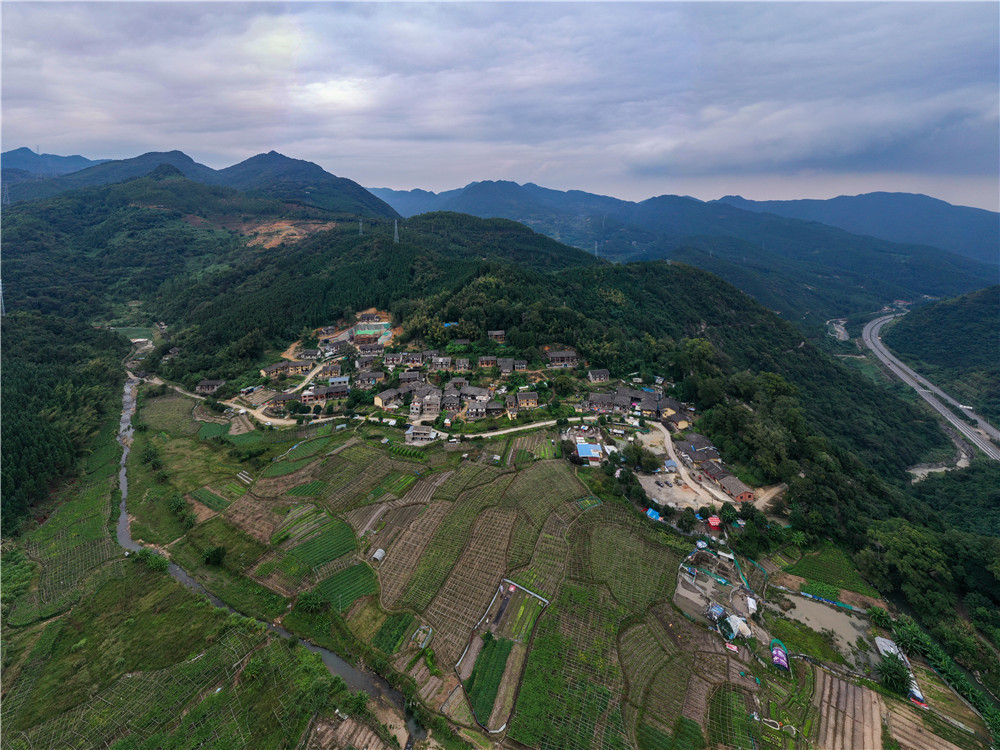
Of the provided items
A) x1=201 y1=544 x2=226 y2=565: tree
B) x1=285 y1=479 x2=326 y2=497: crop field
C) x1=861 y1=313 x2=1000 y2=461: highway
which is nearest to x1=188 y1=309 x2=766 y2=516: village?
x1=285 y1=479 x2=326 y2=497: crop field

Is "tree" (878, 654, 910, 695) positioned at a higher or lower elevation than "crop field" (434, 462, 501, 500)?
higher

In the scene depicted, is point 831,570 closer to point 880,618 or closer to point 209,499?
point 880,618

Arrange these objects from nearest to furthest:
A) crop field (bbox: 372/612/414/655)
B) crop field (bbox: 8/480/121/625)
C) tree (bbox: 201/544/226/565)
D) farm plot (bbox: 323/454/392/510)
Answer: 1. crop field (bbox: 372/612/414/655)
2. crop field (bbox: 8/480/121/625)
3. tree (bbox: 201/544/226/565)
4. farm plot (bbox: 323/454/392/510)

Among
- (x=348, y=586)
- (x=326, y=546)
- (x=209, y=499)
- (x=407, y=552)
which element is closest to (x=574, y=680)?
(x=407, y=552)

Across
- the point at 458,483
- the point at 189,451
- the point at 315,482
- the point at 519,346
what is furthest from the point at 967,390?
the point at 189,451

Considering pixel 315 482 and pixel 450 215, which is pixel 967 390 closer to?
pixel 315 482

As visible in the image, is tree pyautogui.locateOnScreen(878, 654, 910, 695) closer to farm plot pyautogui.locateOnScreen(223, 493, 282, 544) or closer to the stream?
the stream
